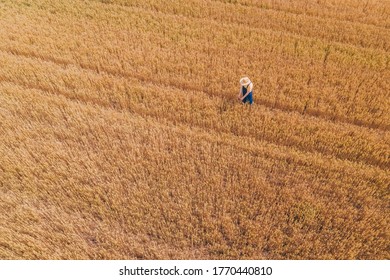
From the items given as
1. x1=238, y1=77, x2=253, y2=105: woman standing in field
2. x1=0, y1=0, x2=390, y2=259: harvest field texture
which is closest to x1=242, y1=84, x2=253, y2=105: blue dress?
x1=238, y1=77, x2=253, y2=105: woman standing in field

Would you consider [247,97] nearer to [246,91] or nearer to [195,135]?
[246,91]

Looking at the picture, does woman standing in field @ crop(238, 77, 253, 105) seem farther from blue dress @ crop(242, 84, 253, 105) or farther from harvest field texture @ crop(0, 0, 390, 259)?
harvest field texture @ crop(0, 0, 390, 259)

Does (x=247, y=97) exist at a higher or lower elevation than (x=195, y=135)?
higher

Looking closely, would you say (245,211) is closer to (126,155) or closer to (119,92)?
(126,155)

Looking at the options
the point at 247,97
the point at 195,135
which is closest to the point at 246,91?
the point at 247,97

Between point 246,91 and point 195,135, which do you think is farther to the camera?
point 246,91
